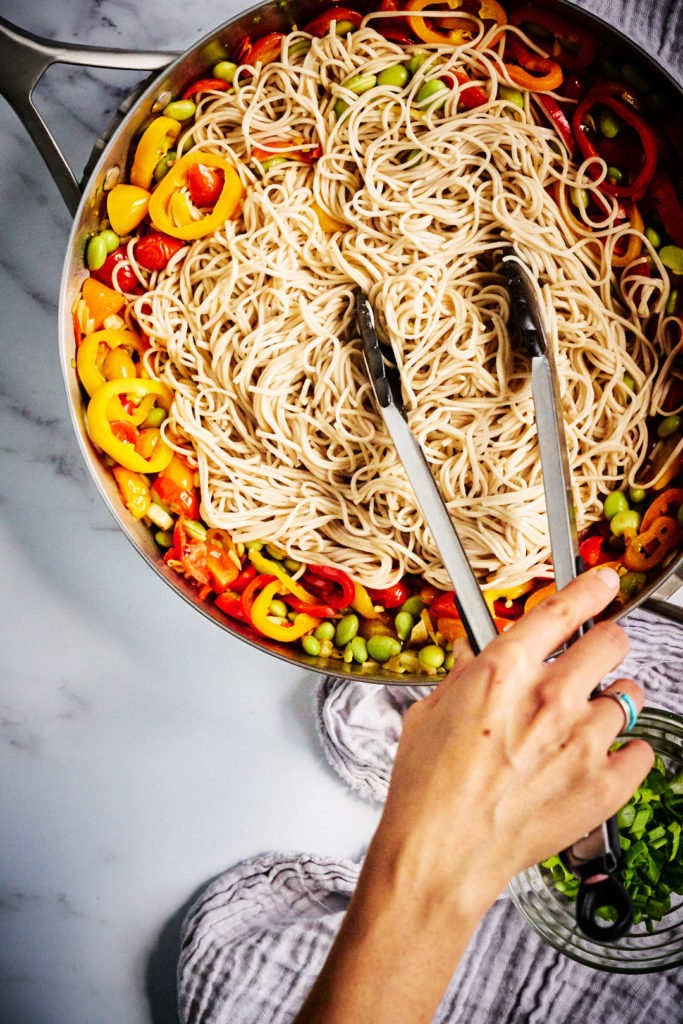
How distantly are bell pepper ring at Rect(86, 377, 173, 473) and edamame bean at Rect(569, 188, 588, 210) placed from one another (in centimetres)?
140

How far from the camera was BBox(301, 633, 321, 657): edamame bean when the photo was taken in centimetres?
244

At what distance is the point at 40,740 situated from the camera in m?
2.76

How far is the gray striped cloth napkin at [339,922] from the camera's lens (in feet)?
8.08

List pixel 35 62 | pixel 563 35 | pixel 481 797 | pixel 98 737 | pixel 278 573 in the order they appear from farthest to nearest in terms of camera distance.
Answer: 1. pixel 98 737
2. pixel 278 573
3. pixel 563 35
4. pixel 35 62
5. pixel 481 797

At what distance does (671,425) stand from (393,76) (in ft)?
4.39

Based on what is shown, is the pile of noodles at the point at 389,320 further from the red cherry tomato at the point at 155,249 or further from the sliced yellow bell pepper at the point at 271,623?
the sliced yellow bell pepper at the point at 271,623

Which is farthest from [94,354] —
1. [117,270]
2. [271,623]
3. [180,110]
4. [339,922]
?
[339,922]

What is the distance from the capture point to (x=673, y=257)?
2.29 meters

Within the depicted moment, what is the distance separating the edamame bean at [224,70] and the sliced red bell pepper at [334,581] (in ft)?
4.98

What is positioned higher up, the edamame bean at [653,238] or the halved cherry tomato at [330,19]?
the halved cherry tomato at [330,19]

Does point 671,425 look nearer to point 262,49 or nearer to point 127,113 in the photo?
point 262,49

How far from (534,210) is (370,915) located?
1942 mm

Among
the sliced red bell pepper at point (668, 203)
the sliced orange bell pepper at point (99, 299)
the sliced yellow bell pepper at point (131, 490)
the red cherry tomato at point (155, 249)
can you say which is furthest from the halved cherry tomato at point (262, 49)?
the sliced yellow bell pepper at point (131, 490)

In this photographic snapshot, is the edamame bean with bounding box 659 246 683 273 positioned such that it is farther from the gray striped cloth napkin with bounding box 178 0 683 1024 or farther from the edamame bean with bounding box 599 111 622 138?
the gray striped cloth napkin with bounding box 178 0 683 1024
